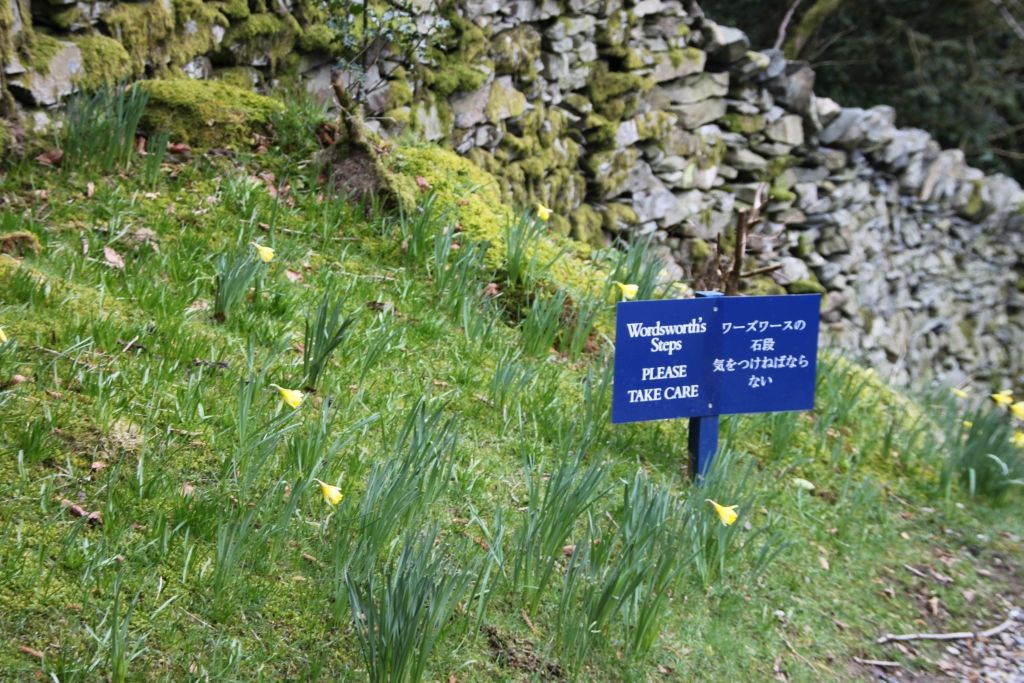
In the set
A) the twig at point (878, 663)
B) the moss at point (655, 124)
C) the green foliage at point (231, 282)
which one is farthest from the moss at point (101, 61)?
the moss at point (655, 124)

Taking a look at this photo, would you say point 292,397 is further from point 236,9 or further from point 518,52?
point 518,52

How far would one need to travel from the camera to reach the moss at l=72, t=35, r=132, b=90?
3.79 metres

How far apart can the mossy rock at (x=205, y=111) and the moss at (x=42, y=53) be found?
1.12ft

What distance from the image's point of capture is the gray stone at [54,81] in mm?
3590

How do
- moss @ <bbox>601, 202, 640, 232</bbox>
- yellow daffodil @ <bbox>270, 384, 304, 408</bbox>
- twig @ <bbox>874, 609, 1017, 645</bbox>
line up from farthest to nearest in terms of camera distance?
moss @ <bbox>601, 202, 640, 232</bbox> → twig @ <bbox>874, 609, 1017, 645</bbox> → yellow daffodil @ <bbox>270, 384, 304, 408</bbox>

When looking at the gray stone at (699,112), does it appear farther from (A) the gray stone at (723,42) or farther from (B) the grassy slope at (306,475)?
(B) the grassy slope at (306,475)

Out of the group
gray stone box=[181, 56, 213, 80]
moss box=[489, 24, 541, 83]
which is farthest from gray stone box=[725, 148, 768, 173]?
gray stone box=[181, 56, 213, 80]

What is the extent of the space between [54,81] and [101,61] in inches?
9.1

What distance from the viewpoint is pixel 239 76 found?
4.51 meters

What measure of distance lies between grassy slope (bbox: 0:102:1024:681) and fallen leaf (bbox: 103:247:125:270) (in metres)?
0.03

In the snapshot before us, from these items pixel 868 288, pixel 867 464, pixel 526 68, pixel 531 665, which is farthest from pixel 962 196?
pixel 531 665

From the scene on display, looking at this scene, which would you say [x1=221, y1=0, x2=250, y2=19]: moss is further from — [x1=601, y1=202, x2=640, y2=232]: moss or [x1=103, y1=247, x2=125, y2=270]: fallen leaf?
[x1=601, y1=202, x2=640, y2=232]: moss

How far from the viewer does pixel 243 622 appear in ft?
6.77

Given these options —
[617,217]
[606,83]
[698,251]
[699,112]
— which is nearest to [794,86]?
[699,112]
